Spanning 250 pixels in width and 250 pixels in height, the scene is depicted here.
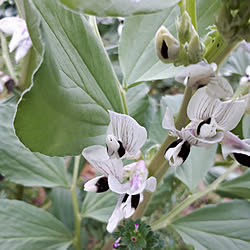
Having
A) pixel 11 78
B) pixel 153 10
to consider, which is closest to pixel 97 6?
pixel 153 10

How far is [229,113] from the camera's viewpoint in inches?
12.3

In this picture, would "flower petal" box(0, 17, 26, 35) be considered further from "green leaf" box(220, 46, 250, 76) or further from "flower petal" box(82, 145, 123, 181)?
A: "green leaf" box(220, 46, 250, 76)

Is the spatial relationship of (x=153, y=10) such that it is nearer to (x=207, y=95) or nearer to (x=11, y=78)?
(x=207, y=95)

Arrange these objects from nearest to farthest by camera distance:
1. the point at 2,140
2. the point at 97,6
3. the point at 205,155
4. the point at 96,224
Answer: the point at 97,6 → the point at 2,140 → the point at 205,155 → the point at 96,224

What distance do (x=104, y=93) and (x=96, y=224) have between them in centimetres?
68

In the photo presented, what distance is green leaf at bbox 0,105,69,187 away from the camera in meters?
0.55

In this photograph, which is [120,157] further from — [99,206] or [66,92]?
[99,206]

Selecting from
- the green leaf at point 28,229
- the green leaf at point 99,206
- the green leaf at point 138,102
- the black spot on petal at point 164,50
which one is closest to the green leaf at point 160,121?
the green leaf at point 138,102

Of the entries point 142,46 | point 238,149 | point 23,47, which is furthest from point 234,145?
point 23,47

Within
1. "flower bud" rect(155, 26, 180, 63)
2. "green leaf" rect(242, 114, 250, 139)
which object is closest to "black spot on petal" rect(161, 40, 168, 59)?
"flower bud" rect(155, 26, 180, 63)

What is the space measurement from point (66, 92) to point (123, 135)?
75 millimetres

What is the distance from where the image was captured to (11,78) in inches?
33.9

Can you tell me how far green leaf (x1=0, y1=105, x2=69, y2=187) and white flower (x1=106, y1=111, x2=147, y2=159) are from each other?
277 millimetres

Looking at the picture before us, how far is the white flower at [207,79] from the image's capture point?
0.26 metres
